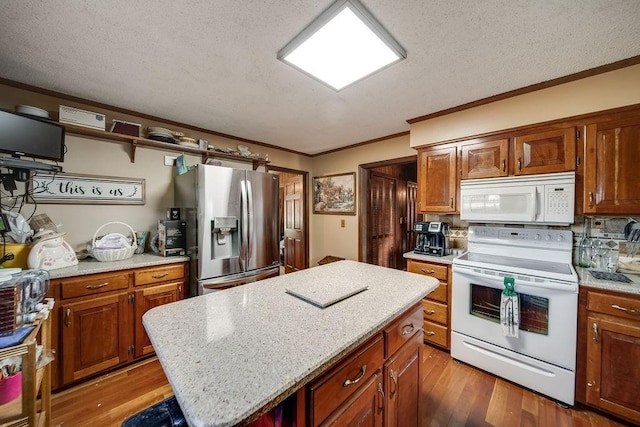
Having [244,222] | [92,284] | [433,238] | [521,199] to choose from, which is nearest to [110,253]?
[92,284]

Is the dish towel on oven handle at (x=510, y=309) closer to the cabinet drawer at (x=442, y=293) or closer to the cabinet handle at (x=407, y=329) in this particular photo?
the cabinet drawer at (x=442, y=293)

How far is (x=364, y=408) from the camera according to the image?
897 millimetres

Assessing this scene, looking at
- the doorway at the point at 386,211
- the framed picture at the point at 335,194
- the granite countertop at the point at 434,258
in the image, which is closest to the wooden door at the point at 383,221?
the doorway at the point at 386,211

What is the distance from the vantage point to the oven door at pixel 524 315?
1639 mm

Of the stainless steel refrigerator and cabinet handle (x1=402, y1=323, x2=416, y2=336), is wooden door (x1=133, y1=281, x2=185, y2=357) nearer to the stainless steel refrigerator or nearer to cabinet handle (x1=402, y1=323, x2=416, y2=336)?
the stainless steel refrigerator

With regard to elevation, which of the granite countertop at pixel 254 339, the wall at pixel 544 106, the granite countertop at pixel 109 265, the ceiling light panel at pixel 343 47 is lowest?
the granite countertop at pixel 109 265

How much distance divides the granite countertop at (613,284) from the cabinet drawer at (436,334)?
1088mm

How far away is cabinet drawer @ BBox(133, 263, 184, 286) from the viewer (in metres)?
2.05

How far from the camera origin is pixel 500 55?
1552mm

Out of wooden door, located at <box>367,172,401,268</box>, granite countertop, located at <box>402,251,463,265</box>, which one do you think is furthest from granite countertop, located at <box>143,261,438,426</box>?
wooden door, located at <box>367,172,401,268</box>

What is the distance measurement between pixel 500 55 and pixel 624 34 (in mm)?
608

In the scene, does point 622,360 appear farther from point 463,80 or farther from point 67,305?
point 67,305

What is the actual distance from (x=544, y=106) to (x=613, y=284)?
1376mm

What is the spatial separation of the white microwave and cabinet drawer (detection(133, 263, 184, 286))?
109 inches
